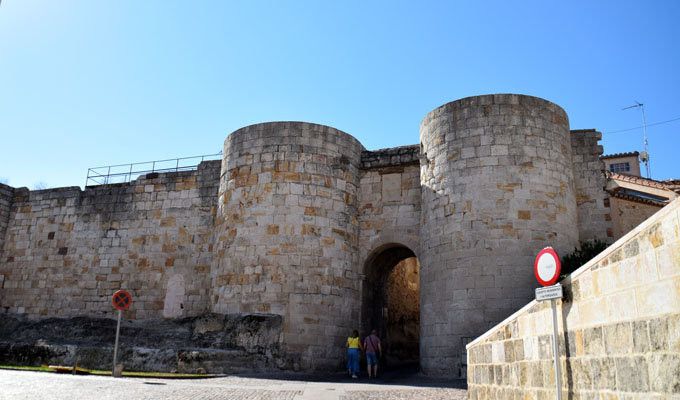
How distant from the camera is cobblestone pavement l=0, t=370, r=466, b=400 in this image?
28.0 ft

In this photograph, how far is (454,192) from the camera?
44.2 feet

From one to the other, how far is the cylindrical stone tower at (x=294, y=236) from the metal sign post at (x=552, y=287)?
29.1 feet

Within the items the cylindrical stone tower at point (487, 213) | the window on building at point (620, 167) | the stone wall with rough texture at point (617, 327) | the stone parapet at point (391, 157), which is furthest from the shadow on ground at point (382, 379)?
the window on building at point (620, 167)

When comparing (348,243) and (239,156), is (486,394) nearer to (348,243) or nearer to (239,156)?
(348,243)

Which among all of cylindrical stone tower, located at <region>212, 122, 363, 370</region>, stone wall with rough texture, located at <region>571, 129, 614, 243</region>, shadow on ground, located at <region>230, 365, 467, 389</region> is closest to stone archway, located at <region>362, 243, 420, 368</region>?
cylindrical stone tower, located at <region>212, 122, 363, 370</region>

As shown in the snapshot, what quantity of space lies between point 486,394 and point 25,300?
16838 mm

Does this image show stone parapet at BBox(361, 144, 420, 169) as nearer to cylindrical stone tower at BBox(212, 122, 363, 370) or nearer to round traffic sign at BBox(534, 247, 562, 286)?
cylindrical stone tower at BBox(212, 122, 363, 370)

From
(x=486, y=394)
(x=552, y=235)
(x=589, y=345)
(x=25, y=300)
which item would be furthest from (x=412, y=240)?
(x=25, y=300)

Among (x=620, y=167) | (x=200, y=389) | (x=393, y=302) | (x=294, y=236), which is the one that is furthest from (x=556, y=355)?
(x=620, y=167)

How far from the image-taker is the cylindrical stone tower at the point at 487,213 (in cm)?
1255

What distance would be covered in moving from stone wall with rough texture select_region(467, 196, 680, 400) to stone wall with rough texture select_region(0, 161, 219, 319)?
38.8 feet

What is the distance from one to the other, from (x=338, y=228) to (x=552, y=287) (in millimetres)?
9637

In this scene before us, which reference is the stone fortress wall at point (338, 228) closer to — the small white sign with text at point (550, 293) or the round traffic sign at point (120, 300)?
the round traffic sign at point (120, 300)

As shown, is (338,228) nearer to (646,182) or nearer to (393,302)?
(393,302)
